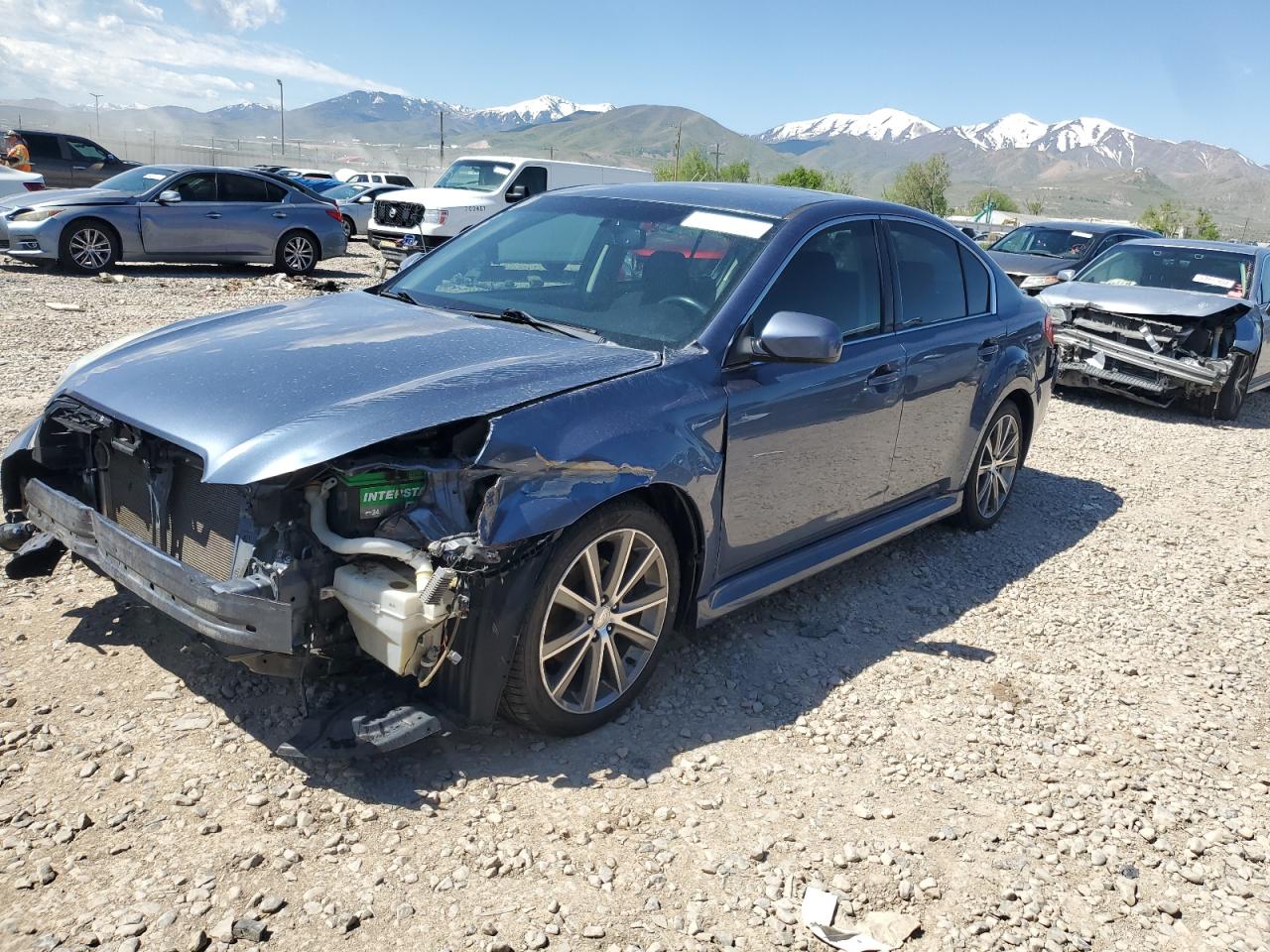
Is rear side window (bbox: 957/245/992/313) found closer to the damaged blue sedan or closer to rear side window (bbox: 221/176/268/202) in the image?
the damaged blue sedan

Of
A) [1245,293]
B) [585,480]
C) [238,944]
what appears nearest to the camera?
[238,944]

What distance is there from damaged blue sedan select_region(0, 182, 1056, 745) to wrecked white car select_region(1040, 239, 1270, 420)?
599cm

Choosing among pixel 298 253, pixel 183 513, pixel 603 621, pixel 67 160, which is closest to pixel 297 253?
pixel 298 253

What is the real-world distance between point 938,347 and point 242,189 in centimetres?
1267

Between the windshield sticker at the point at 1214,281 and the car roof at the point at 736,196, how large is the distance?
7.43 metres

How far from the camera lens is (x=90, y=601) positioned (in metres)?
4.09

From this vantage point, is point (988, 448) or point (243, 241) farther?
point (243, 241)

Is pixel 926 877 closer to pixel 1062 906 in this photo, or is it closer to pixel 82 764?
pixel 1062 906

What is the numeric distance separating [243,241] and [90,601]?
11.9m

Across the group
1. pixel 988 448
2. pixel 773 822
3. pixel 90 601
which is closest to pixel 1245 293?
pixel 988 448

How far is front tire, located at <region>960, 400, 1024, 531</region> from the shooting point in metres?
5.66

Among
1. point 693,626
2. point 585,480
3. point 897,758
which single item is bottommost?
point 897,758

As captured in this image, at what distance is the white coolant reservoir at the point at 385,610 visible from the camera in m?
2.84

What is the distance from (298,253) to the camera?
15.4m
